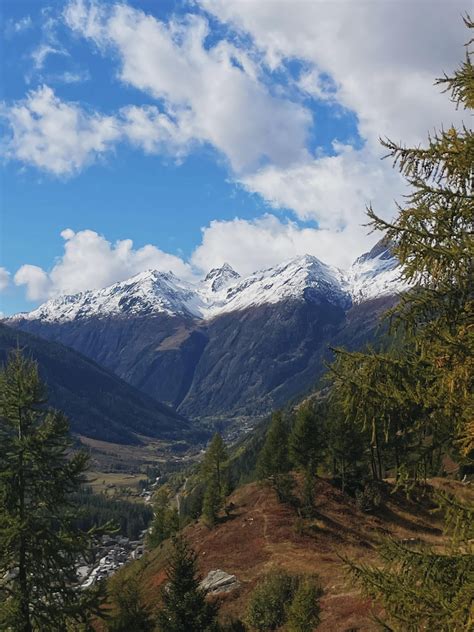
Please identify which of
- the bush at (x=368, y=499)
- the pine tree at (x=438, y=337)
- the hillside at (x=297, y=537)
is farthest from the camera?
the bush at (x=368, y=499)

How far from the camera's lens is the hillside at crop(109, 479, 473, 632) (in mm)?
41469

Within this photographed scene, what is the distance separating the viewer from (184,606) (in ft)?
88.6

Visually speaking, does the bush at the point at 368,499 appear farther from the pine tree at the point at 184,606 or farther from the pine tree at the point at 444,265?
the pine tree at the point at 444,265

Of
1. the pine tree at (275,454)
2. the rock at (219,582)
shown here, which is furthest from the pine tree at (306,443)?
the rock at (219,582)

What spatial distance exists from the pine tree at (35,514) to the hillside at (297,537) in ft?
75.6

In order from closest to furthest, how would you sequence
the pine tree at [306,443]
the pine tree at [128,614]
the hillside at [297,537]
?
the pine tree at [128,614]
the hillside at [297,537]
the pine tree at [306,443]

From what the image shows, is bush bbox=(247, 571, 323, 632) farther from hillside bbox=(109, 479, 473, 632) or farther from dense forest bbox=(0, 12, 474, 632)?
hillside bbox=(109, 479, 473, 632)

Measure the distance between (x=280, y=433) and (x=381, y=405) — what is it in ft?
216

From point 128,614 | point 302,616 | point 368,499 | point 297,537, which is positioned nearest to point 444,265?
point 302,616

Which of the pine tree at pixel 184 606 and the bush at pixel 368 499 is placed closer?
the pine tree at pixel 184 606

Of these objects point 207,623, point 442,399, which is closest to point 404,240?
point 442,399

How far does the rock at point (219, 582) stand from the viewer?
4228cm

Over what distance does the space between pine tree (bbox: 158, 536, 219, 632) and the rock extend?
15.4 m

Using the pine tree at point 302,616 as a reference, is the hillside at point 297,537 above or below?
below
